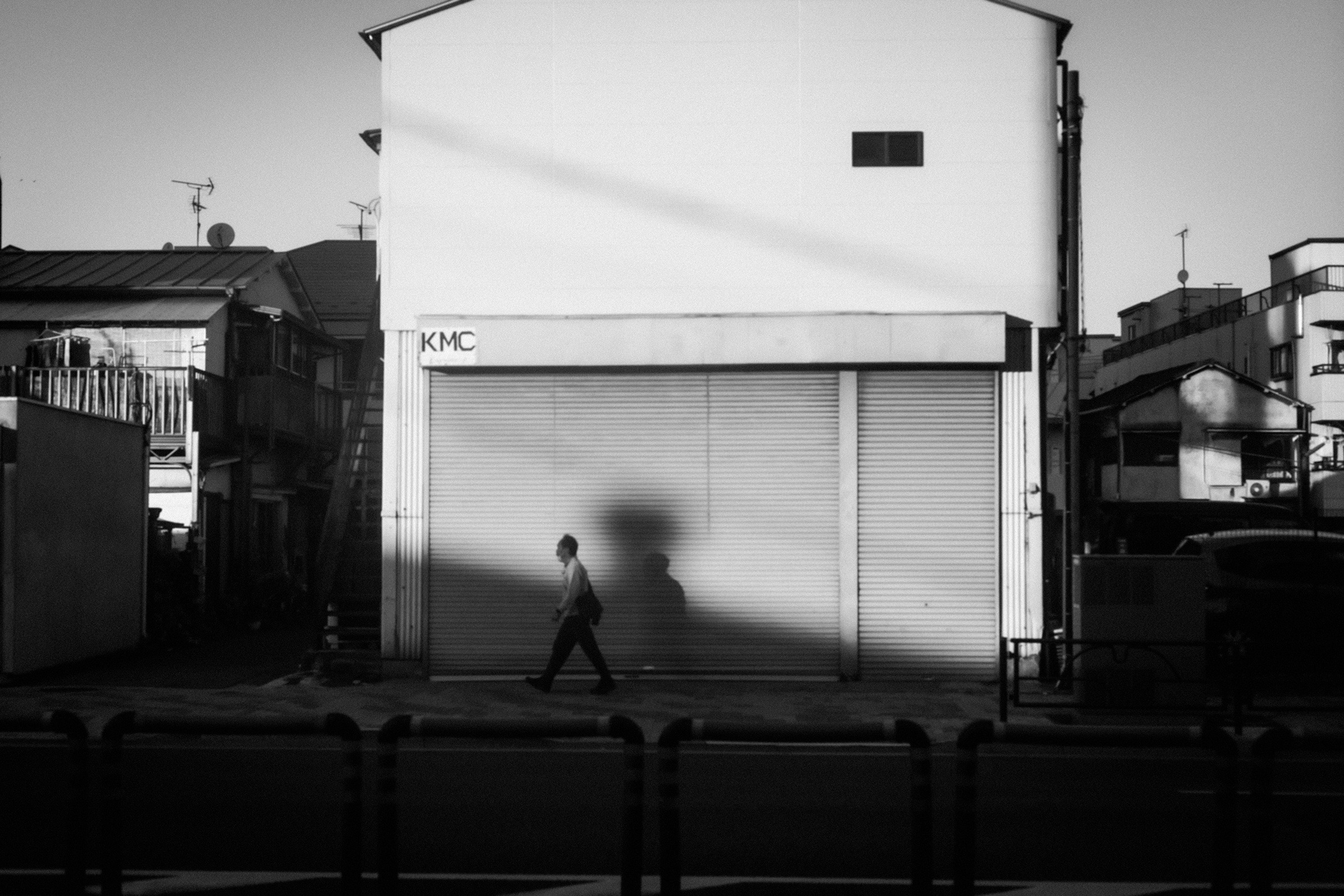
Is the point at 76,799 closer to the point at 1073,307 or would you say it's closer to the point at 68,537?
the point at 1073,307

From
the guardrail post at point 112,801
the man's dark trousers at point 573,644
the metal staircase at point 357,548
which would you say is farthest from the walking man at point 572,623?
the guardrail post at point 112,801

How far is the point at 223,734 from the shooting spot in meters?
6.37

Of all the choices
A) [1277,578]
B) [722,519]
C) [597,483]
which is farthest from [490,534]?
[1277,578]

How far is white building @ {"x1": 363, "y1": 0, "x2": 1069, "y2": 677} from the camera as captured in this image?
17.0m

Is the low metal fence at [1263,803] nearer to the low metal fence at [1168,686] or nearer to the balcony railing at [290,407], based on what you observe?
the low metal fence at [1168,686]

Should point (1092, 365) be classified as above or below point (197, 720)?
above

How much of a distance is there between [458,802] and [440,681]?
7.49 m

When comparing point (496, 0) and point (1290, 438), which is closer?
point (496, 0)

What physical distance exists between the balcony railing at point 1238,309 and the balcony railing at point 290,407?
34.3 m

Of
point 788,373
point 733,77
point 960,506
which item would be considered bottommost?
point 960,506

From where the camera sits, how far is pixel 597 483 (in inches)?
677

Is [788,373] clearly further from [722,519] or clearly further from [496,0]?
[496,0]

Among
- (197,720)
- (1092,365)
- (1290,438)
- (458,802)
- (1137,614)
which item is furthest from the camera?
(1092,365)

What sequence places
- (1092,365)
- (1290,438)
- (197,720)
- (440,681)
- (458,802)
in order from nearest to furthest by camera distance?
(197,720)
(458,802)
(440,681)
(1290,438)
(1092,365)
